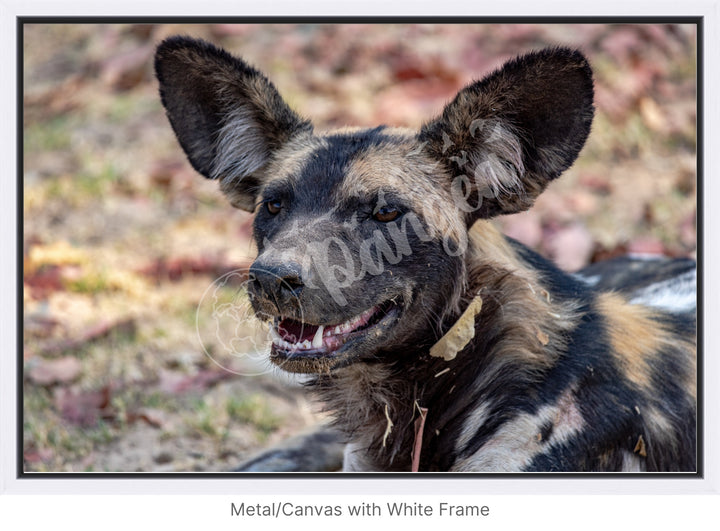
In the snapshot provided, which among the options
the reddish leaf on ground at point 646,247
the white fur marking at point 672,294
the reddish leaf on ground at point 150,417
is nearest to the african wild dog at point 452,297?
the white fur marking at point 672,294

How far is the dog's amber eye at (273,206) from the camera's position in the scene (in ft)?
11.3

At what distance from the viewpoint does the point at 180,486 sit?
10.7 feet

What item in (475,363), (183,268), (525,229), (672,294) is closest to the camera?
(475,363)

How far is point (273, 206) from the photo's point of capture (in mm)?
3477

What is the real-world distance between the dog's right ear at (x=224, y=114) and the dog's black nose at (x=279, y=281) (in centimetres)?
100

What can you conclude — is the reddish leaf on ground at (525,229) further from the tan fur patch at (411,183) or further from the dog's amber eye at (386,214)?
the dog's amber eye at (386,214)

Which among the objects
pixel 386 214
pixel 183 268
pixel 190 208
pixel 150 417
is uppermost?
pixel 190 208

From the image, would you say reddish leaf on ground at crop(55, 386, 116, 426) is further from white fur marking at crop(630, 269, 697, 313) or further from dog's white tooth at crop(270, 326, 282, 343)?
white fur marking at crop(630, 269, 697, 313)

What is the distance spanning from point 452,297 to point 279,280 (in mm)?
807

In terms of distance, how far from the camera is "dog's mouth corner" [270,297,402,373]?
312cm

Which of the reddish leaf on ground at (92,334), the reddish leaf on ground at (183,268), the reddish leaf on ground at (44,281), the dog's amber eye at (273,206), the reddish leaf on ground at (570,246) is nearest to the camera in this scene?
the dog's amber eye at (273,206)

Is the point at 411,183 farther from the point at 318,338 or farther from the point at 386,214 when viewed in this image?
the point at 318,338

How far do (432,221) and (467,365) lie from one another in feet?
2.02

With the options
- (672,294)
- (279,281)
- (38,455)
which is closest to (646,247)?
(672,294)
